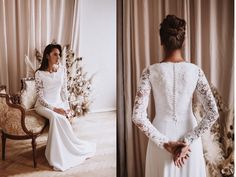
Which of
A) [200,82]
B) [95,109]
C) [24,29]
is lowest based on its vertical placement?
[95,109]

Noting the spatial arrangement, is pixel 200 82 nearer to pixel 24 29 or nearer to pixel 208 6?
pixel 208 6

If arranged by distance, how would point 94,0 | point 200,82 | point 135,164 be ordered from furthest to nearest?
point 135,164 < point 94,0 < point 200,82

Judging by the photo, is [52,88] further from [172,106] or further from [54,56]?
[172,106]

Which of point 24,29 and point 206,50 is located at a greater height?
point 24,29

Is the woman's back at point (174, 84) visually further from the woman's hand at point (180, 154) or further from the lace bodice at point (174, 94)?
the woman's hand at point (180, 154)

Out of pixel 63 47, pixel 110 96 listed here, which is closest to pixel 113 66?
pixel 110 96

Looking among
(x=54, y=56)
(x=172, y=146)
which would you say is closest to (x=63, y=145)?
(x=54, y=56)

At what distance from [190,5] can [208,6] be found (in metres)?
0.11

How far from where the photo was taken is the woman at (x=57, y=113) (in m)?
1.84

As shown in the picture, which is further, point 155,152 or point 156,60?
point 156,60

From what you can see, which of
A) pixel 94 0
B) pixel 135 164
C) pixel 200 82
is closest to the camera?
pixel 200 82

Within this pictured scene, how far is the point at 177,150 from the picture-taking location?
140 cm

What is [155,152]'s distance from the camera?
148cm

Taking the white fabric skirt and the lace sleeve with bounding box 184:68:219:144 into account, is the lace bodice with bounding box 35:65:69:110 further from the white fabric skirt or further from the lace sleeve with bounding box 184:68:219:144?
the lace sleeve with bounding box 184:68:219:144
